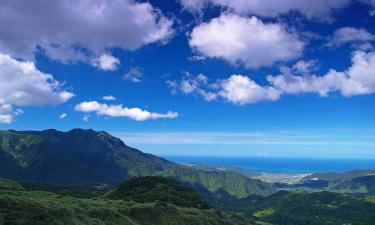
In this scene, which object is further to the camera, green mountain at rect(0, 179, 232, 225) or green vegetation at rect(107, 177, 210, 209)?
green vegetation at rect(107, 177, 210, 209)

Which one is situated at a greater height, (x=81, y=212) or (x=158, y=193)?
(x=158, y=193)

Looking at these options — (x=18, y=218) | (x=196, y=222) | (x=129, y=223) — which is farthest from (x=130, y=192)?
(x=18, y=218)

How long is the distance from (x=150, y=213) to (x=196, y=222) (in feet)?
50.6

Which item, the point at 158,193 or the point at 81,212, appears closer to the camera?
the point at 81,212

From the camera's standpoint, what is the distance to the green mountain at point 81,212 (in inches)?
2741

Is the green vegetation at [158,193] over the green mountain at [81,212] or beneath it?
over

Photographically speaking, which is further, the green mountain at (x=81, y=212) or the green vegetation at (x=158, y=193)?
the green vegetation at (x=158, y=193)

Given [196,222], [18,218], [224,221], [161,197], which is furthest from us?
[161,197]

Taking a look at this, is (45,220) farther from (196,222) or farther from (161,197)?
(161,197)

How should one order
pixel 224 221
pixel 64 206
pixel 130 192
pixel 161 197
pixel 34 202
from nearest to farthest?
pixel 34 202 < pixel 64 206 < pixel 224 221 < pixel 161 197 < pixel 130 192

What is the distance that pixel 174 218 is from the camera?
10988 centimetres

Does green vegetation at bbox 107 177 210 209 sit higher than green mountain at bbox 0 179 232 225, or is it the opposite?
green vegetation at bbox 107 177 210 209

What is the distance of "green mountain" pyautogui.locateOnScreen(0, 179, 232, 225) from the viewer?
69.6m

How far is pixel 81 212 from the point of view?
277ft
